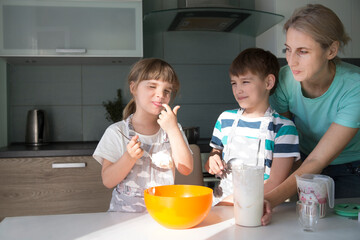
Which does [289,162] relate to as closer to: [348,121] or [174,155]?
[348,121]

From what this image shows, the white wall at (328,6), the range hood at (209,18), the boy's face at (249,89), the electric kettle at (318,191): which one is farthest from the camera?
the white wall at (328,6)

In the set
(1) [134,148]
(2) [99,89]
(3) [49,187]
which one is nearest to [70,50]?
(2) [99,89]

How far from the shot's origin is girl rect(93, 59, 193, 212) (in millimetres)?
1284

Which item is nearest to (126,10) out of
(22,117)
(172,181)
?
(22,117)

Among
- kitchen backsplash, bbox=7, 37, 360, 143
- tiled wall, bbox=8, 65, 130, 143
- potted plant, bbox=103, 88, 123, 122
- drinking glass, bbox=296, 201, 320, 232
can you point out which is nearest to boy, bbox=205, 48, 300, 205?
drinking glass, bbox=296, 201, 320, 232

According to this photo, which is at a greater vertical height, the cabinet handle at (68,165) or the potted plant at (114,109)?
the potted plant at (114,109)

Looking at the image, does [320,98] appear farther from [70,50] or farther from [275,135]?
[70,50]

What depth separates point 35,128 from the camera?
244 cm

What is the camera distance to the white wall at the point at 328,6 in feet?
7.71

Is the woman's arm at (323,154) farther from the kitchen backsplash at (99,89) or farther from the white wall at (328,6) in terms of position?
the kitchen backsplash at (99,89)

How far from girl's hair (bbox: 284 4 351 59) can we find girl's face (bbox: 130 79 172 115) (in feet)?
1.61

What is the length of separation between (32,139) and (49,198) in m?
0.49

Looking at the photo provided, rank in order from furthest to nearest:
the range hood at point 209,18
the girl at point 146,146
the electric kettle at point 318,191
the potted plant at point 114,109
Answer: the potted plant at point 114,109 → the range hood at point 209,18 → the girl at point 146,146 → the electric kettle at point 318,191

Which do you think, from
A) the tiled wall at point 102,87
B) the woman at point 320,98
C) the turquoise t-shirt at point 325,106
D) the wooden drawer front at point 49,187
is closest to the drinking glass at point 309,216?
the woman at point 320,98
